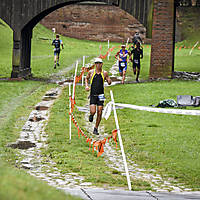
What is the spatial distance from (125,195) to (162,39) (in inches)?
650

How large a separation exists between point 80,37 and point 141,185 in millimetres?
49927

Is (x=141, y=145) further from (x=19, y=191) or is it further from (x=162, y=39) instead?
(x=162, y=39)

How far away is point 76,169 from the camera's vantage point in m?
8.59

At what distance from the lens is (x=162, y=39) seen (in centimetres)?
2250

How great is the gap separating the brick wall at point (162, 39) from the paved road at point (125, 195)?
15927mm

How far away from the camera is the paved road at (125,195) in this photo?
20.7 feet

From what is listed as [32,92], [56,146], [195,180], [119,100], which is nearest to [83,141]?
[56,146]

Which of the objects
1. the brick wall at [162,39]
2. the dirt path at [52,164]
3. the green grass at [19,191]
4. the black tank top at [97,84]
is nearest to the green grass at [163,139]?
the dirt path at [52,164]

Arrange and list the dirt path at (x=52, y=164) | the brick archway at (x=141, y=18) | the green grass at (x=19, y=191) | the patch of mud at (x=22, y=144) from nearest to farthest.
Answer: the green grass at (x=19, y=191), the dirt path at (x=52, y=164), the patch of mud at (x=22, y=144), the brick archway at (x=141, y=18)

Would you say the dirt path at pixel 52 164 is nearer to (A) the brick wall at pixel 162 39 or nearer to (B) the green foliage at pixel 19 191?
(B) the green foliage at pixel 19 191

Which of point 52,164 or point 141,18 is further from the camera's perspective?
point 141,18

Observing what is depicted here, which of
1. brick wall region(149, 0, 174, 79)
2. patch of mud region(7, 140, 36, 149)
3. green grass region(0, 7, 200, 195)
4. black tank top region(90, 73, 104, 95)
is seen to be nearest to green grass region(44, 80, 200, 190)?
green grass region(0, 7, 200, 195)

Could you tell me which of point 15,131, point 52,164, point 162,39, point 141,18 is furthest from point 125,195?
point 162,39

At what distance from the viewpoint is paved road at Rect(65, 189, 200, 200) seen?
248 inches
